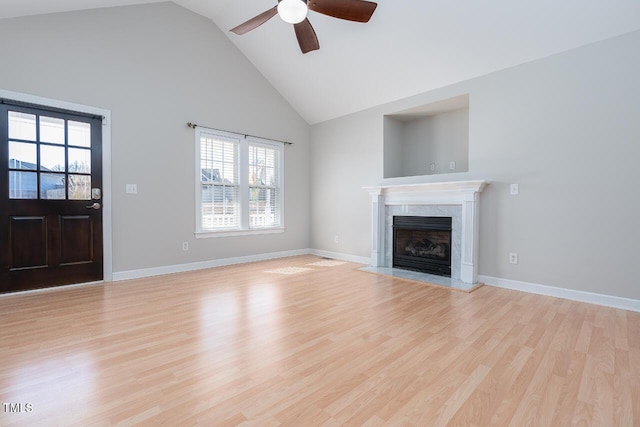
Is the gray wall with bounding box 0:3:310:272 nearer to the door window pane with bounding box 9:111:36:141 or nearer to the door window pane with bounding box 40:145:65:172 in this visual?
the door window pane with bounding box 9:111:36:141

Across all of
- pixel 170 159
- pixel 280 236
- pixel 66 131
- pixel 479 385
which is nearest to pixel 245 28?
pixel 170 159

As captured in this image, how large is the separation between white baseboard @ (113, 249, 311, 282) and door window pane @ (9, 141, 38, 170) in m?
1.54

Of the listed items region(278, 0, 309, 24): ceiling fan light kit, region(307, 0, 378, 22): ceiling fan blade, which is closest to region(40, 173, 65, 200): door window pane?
region(278, 0, 309, 24): ceiling fan light kit

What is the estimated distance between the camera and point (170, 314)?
8.58 ft

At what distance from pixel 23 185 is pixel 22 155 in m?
0.33

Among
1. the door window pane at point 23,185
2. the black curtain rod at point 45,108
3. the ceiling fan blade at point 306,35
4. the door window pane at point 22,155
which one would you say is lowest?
the door window pane at point 23,185

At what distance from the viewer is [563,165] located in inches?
Answer: 123

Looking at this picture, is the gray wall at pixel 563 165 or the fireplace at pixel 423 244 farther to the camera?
the fireplace at pixel 423 244

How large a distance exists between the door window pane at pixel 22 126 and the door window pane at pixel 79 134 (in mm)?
316

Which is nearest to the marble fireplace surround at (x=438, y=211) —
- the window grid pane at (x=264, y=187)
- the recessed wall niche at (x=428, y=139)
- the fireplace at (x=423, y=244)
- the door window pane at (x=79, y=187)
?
the fireplace at (x=423, y=244)

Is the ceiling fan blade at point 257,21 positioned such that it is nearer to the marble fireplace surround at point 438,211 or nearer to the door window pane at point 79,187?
the door window pane at point 79,187

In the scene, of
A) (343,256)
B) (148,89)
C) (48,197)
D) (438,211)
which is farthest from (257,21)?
→ (343,256)

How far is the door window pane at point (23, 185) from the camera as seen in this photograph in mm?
3129

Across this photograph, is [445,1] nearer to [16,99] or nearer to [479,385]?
[479,385]
